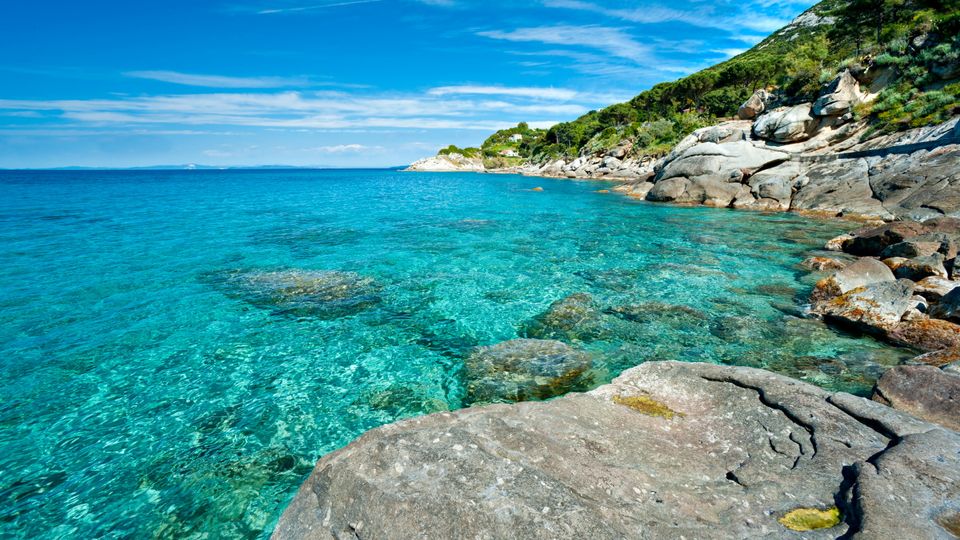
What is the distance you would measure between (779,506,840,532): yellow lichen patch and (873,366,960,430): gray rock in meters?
3.82

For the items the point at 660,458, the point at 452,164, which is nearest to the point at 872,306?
the point at 660,458

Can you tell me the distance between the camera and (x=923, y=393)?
22.6 feet

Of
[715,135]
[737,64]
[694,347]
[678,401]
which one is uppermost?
[737,64]

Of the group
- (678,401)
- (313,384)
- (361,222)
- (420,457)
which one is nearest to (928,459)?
(678,401)

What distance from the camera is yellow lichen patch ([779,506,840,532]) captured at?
413 centimetres

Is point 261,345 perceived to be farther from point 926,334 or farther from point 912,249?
point 912,249

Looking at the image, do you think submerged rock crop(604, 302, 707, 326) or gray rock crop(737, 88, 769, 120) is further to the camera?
gray rock crop(737, 88, 769, 120)

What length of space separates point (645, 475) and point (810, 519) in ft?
4.97

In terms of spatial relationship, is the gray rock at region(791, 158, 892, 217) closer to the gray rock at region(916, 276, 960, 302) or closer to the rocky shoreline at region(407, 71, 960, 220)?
the rocky shoreline at region(407, 71, 960, 220)

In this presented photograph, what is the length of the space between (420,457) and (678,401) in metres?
4.36

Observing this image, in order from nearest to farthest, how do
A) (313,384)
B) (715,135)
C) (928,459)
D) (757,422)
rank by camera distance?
(928,459), (757,422), (313,384), (715,135)

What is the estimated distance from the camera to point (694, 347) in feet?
36.4

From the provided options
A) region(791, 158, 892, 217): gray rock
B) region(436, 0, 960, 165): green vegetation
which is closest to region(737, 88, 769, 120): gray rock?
region(436, 0, 960, 165): green vegetation

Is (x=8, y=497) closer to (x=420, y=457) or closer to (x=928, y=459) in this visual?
(x=420, y=457)
